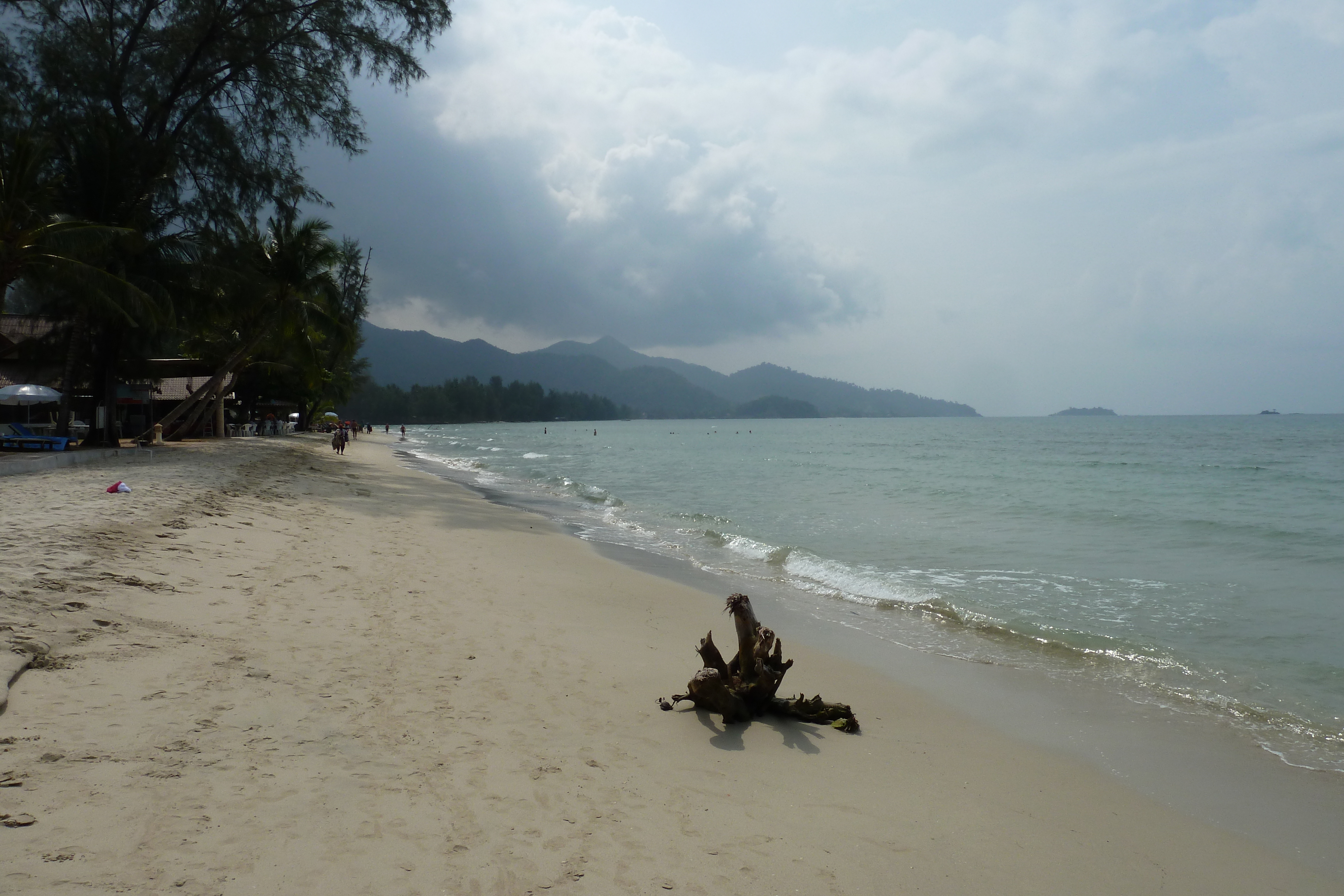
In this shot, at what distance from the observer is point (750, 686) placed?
15.0ft

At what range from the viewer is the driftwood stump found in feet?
14.8

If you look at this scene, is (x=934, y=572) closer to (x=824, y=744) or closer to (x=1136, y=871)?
(x=824, y=744)

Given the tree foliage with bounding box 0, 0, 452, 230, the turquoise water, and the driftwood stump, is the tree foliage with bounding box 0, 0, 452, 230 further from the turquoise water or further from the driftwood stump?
the driftwood stump

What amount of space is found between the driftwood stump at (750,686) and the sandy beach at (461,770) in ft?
0.40

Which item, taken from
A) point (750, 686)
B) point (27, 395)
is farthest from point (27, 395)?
point (750, 686)

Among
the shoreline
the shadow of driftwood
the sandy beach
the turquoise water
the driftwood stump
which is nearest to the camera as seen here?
the sandy beach

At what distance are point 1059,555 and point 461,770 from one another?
1059 centimetres

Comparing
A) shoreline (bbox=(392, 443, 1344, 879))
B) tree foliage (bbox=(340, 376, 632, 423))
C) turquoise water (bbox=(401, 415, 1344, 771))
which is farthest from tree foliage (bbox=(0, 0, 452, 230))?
tree foliage (bbox=(340, 376, 632, 423))

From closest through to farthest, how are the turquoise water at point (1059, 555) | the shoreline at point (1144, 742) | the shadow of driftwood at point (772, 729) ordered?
the shoreline at point (1144, 742) < the shadow of driftwood at point (772, 729) < the turquoise water at point (1059, 555)

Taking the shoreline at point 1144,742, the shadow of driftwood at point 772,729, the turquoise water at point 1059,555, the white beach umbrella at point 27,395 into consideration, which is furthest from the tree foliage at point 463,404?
the shadow of driftwood at point 772,729

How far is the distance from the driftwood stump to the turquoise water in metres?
2.55

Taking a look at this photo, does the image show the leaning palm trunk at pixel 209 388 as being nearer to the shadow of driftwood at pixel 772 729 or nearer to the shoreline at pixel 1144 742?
the shoreline at pixel 1144 742

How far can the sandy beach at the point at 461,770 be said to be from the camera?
2.78m

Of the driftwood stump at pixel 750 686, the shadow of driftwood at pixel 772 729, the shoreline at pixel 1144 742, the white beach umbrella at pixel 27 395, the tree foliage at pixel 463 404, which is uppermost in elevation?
the tree foliage at pixel 463 404
